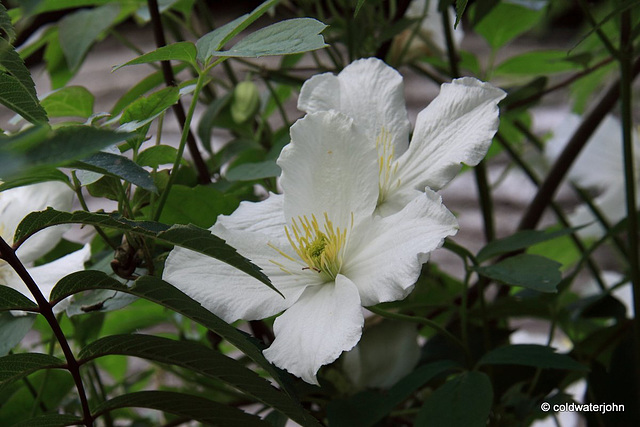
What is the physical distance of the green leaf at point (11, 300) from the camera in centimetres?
29

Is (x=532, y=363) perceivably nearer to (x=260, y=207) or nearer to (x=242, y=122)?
(x=260, y=207)

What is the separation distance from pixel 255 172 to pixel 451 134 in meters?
0.11

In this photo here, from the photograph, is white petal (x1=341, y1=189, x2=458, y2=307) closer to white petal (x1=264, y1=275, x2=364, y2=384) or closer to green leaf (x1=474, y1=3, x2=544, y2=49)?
white petal (x1=264, y1=275, x2=364, y2=384)

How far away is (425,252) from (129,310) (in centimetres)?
36

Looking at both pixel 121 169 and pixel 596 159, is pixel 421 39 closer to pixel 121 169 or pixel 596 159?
pixel 596 159

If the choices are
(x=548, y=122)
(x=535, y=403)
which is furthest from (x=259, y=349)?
(x=548, y=122)

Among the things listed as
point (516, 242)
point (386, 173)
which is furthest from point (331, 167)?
point (516, 242)

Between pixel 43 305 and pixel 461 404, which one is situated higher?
pixel 43 305

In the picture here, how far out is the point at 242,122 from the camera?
0.54m

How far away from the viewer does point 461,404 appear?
36 cm

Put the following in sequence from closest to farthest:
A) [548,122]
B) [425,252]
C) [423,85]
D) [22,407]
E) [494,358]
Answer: [425,252] < [494,358] < [22,407] < [548,122] < [423,85]

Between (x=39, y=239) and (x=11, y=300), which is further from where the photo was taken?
(x=39, y=239)

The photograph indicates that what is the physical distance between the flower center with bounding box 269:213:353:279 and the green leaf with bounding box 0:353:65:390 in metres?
0.11

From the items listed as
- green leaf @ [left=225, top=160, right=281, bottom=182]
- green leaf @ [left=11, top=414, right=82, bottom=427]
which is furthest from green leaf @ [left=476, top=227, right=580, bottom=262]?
green leaf @ [left=11, top=414, right=82, bottom=427]
